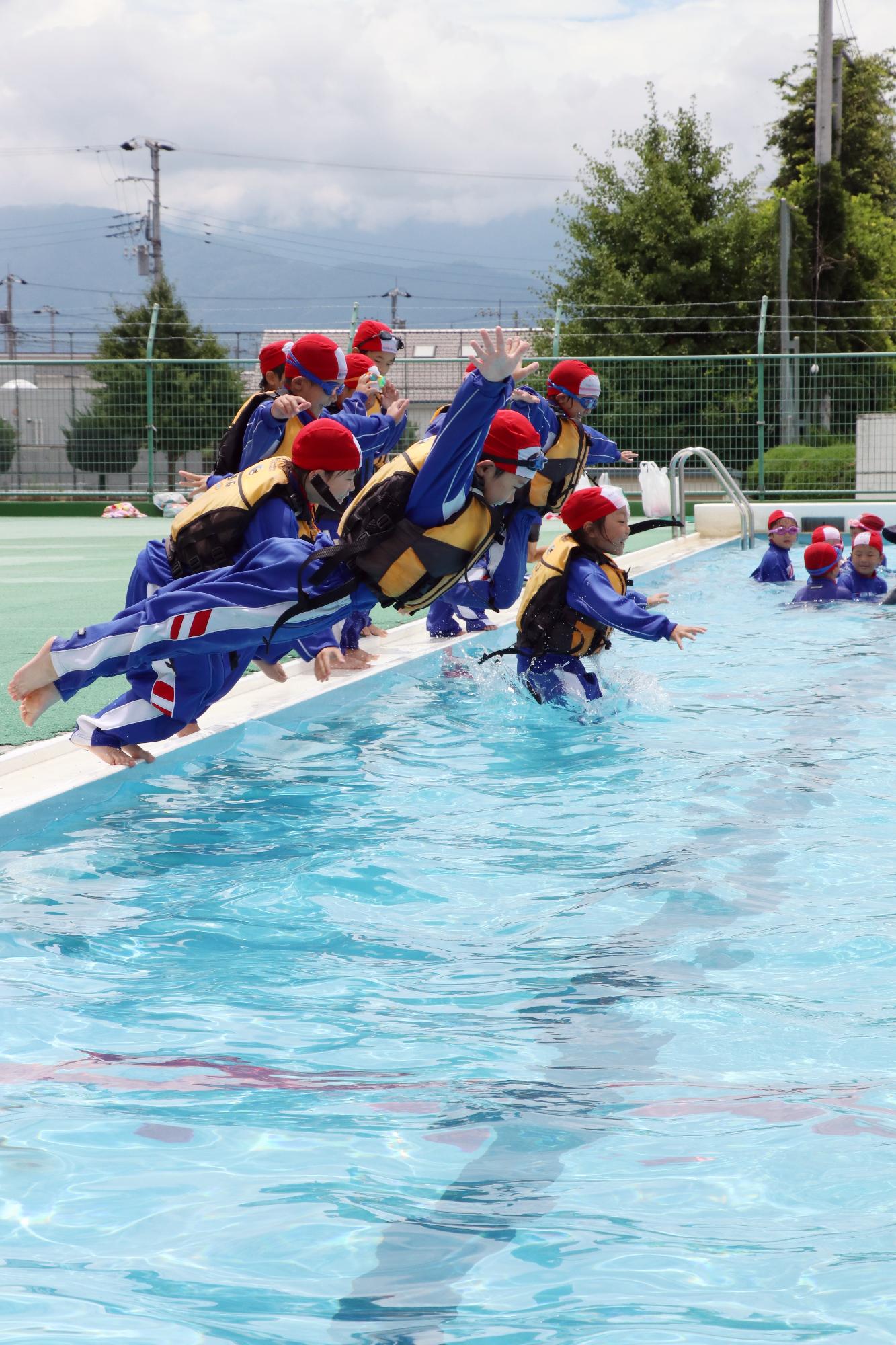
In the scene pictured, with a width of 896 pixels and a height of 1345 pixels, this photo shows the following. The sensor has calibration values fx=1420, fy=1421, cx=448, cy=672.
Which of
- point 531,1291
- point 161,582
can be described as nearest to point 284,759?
point 161,582

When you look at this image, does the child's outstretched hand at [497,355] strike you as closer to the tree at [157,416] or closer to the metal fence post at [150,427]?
the tree at [157,416]

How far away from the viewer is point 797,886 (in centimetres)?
456

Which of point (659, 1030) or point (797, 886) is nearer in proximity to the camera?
point (659, 1030)

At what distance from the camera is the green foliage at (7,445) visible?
24.9 m

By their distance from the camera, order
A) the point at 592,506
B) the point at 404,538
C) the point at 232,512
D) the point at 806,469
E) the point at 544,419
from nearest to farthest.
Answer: the point at 404,538, the point at 232,512, the point at 592,506, the point at 544,419, the point at 806,469

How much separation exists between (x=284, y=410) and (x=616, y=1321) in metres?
4.54

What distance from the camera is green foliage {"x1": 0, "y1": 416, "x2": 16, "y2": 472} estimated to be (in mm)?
24938

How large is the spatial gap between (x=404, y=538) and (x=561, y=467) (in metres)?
4.15

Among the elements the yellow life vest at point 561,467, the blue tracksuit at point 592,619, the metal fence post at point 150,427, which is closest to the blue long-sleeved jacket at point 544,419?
the yellow life vest at point 561,467

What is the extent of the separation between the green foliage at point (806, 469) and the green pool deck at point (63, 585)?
3.89 meters

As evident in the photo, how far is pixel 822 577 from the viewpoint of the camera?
1123 cm

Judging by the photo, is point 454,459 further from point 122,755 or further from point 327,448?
point 122,755

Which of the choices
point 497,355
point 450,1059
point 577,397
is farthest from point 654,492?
point 450,1059

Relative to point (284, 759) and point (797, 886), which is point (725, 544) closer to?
point (284, 759)
